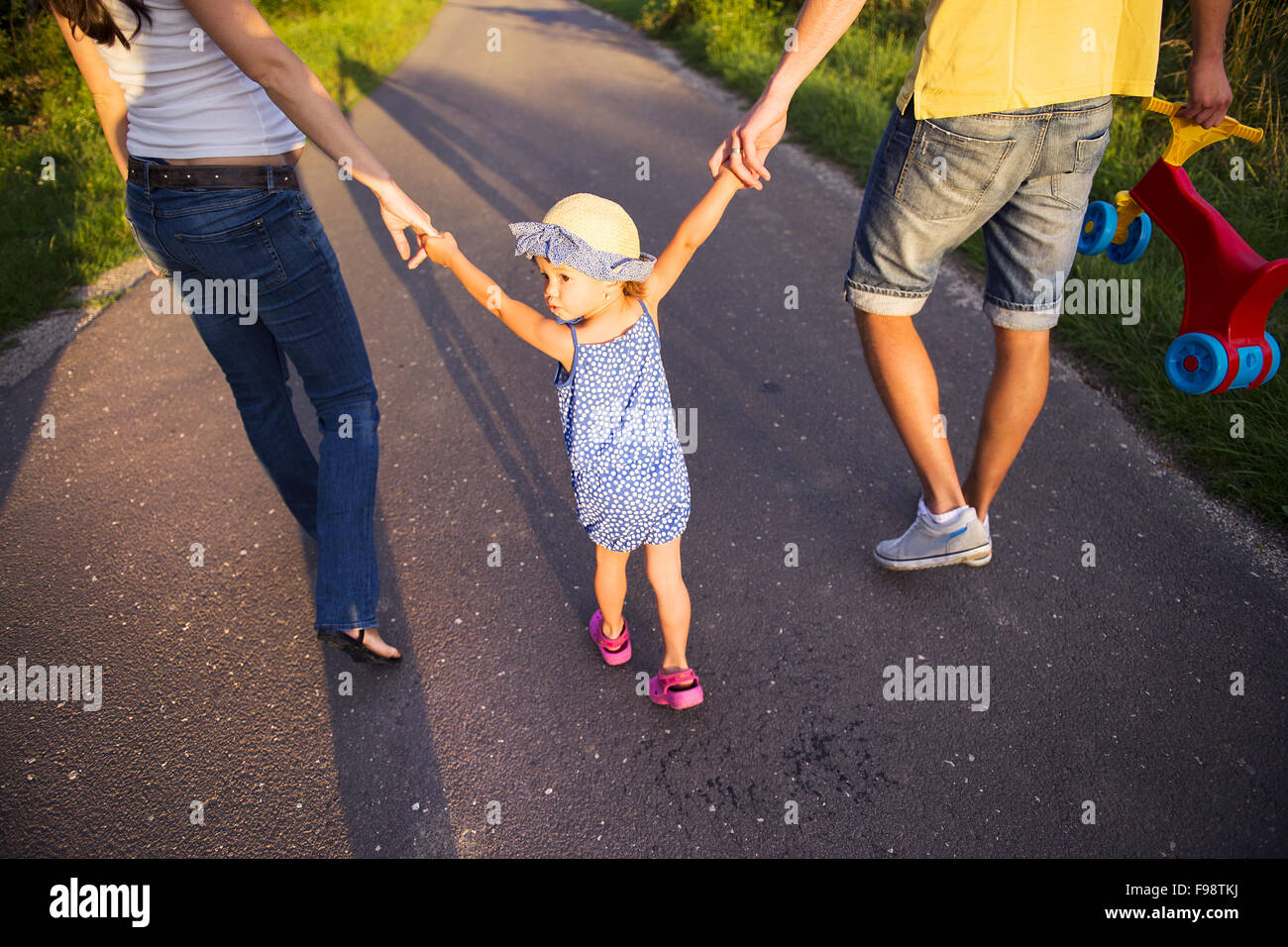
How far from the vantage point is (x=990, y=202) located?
233 centimetres

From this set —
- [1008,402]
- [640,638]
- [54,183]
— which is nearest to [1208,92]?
[1008,402]

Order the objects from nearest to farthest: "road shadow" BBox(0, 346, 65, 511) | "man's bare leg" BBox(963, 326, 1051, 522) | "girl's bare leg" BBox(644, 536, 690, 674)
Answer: "girl's bare leg" BBox(644, 536, 690, 674) < "man's bare leg" BBox(963, 326, 1051, 522) < "road shadow" BBox(0, 346, 65, 511)

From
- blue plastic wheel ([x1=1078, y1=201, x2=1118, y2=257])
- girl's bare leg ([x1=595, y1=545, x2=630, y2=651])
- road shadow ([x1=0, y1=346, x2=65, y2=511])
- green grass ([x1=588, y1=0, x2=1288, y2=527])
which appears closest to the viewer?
girl's bare leg ([x1=595, y1=545, x2=630, y2=651])

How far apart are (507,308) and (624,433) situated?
424 mm

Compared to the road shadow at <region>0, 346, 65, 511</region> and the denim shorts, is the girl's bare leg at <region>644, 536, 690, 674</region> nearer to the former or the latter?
the denim shorts

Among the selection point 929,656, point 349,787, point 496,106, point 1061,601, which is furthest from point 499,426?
point 496,106

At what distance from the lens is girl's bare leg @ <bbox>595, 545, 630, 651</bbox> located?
2.37 meters

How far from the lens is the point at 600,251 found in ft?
6.02

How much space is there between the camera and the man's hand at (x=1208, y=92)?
244cm

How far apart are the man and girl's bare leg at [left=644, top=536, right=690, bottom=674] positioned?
2.98 ft

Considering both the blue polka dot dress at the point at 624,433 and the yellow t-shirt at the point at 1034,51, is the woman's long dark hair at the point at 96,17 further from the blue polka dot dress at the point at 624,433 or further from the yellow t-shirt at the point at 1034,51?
the yellow t-shirt at the point at 1034,51

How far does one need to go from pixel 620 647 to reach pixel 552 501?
923mm

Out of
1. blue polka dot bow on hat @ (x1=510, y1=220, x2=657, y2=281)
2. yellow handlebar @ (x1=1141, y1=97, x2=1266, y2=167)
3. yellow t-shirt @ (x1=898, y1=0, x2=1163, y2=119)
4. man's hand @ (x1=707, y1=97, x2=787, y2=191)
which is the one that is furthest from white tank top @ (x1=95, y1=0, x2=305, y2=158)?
yellow handlebar @ (x1=1141, y1=97, x2=1266, y2=167)

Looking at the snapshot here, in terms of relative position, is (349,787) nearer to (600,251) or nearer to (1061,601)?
(600,251)
